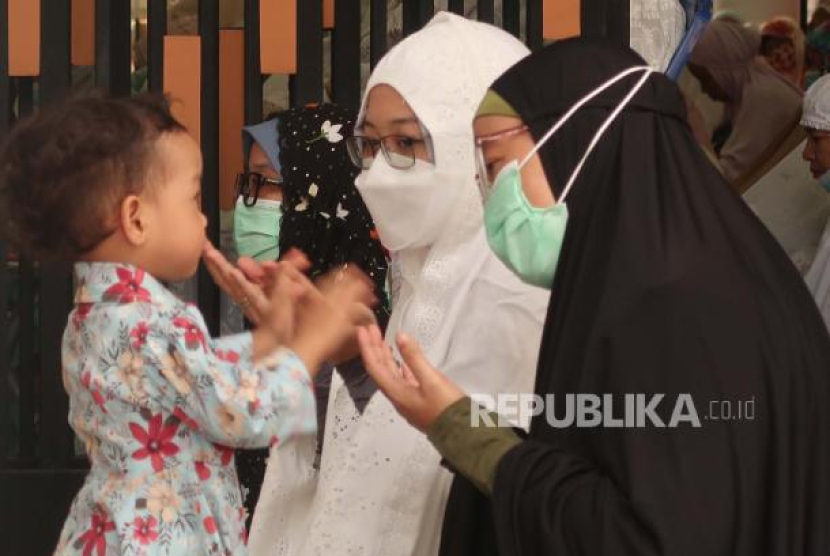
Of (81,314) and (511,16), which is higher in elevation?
(511,16)

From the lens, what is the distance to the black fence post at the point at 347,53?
15.4 feet

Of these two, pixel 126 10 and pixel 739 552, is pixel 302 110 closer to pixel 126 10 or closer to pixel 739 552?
pixel 126 10

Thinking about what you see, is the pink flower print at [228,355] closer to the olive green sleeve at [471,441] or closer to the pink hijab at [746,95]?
the olive green sleeve at [471,441]

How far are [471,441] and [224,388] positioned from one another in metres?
0.35

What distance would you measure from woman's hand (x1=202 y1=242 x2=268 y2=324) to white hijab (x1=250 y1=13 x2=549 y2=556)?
12.8 inches

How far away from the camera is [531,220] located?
2.43 meters

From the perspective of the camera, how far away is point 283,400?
7.98 feet

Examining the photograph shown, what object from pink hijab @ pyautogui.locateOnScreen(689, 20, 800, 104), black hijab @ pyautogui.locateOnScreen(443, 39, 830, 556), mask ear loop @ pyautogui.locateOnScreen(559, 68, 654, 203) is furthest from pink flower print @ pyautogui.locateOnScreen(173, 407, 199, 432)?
pink hijab @ pyautogui.locateOnScreen(689, 20, 800, 104)

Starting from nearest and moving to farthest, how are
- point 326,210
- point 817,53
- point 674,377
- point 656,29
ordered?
point 674,377 → point 326,210 → point 656,29 → point 817,53

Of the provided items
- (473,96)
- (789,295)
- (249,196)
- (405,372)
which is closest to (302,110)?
(249,196)

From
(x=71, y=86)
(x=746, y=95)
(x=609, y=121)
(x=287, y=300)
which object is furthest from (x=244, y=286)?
(x=746, y=95)

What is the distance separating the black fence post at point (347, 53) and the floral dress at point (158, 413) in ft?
7.47

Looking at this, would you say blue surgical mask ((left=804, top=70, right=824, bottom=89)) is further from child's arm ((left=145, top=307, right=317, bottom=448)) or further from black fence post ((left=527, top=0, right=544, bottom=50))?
child's arm ((left=145, top=307, right=317, bottom=448))

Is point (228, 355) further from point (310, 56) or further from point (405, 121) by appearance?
point (310, 56)
